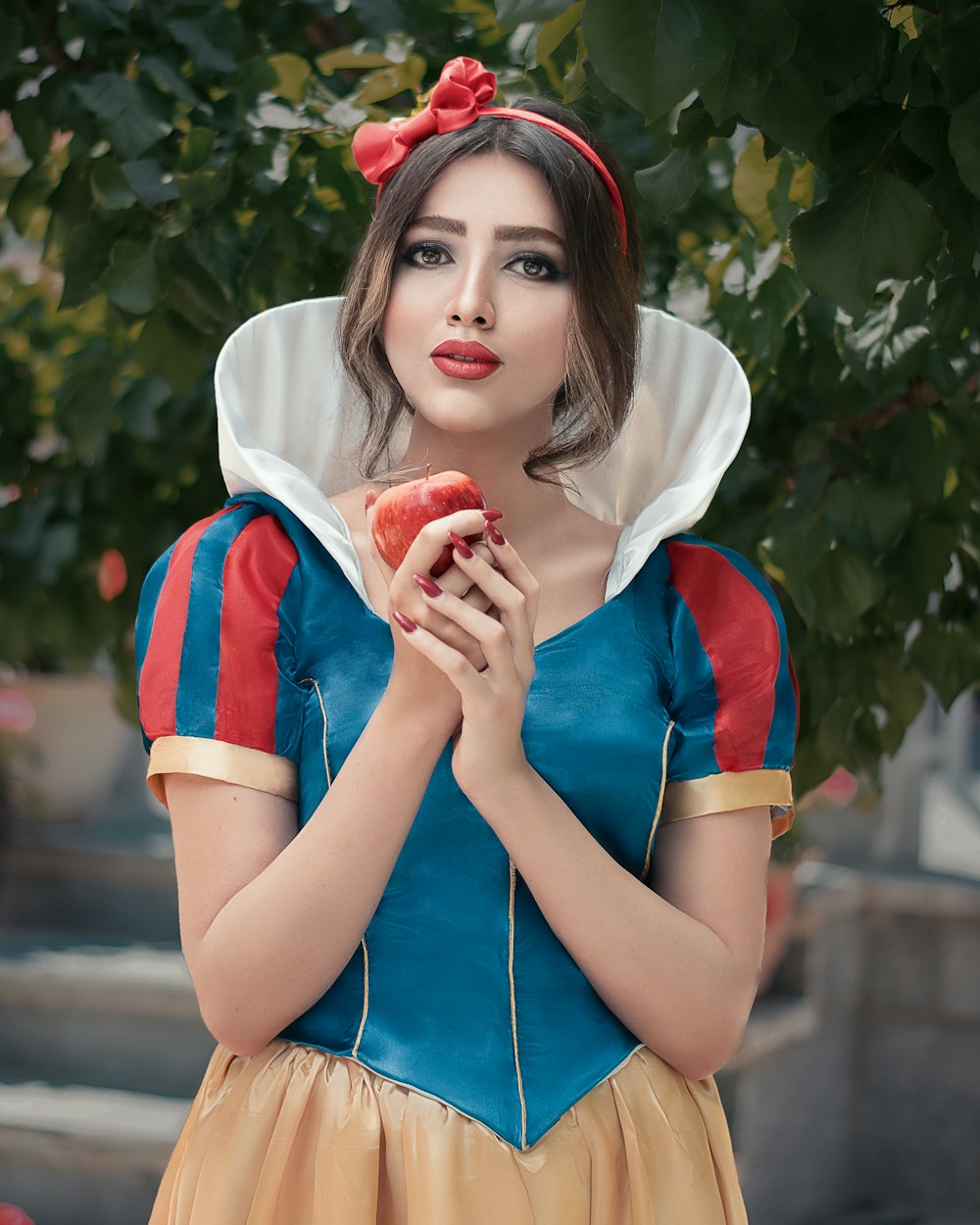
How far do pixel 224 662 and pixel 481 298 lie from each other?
345mm

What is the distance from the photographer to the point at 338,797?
1129 mm

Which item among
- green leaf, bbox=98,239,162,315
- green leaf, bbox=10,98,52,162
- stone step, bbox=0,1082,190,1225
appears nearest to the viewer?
green leaf, bbox=98,239,162,315

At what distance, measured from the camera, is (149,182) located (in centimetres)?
176

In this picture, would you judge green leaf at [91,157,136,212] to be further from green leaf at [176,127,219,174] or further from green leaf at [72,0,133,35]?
green leaf at [72,0,133,35]

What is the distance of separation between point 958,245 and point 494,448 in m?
0.41

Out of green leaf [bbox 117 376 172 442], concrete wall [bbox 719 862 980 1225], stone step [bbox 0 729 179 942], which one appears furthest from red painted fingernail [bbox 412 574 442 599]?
stone step [bbox 0 729 179 942]

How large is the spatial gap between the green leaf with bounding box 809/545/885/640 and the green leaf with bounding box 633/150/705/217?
21.4 inches

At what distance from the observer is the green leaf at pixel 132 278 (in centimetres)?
170

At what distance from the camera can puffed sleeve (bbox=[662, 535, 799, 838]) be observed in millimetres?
1259

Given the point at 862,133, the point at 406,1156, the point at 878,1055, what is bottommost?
the point at 878,1055

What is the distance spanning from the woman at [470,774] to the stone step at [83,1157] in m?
2.36

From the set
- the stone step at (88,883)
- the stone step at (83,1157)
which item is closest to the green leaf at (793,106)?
the stone step at (83,1157)

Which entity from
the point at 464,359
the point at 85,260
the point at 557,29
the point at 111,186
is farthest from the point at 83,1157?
the point at 557,29

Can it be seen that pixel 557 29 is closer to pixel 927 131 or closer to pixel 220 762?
pixel 927 131
